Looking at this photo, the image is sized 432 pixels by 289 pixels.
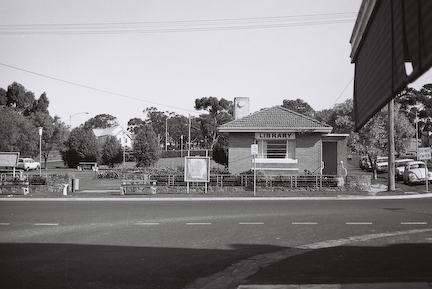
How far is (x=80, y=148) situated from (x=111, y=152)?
522 cm

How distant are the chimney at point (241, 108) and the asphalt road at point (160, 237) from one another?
2245 cm

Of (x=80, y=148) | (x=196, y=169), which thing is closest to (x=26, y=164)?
(x=80, y=148)

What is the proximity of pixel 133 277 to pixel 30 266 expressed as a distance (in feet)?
7.01

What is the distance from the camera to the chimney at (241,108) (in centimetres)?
4078

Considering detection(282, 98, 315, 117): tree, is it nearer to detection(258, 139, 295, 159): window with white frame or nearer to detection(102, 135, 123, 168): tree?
detection(102, 135, 123, 168): tree

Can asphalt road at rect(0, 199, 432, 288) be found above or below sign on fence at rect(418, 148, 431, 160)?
below

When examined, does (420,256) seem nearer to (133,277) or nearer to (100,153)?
(133,277)

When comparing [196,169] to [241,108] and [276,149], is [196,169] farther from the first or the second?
[241,108]

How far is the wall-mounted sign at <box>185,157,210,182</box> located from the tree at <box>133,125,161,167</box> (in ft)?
80.3

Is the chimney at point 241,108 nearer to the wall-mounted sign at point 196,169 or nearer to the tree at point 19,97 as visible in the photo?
the wall-mounted sign at point 196,169

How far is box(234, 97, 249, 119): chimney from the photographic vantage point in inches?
1606

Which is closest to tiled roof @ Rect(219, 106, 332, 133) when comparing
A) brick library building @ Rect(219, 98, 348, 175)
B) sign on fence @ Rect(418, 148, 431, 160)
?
brick library building @ Rect(219, 98, 348, 175)

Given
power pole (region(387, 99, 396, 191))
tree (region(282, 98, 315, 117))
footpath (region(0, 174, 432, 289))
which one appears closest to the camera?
footpath (region(0, 174, 432, 289))

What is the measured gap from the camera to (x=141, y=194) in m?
27.6
